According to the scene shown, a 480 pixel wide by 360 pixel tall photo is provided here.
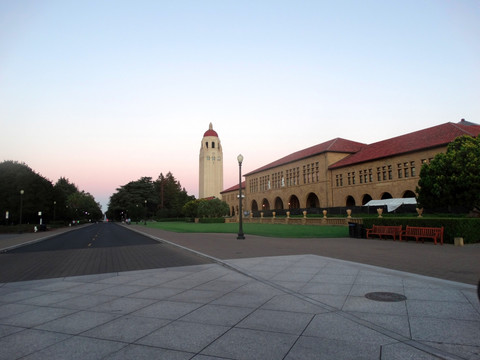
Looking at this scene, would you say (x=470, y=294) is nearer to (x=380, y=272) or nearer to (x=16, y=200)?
(x=380, y=272)

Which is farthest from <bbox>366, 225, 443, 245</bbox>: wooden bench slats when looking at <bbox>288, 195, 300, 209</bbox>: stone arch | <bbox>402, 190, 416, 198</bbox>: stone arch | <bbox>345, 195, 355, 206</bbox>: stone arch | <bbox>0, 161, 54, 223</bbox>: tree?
<bbox>0, 161, 54, 223</bbox>: tree

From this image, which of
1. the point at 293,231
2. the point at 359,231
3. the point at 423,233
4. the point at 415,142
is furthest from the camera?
the point at 415,142

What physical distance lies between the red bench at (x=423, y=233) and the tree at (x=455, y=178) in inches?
531

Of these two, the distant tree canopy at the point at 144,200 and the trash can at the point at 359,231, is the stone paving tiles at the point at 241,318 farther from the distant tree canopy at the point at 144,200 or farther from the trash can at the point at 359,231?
the distant tree canopy at the point at 144,200

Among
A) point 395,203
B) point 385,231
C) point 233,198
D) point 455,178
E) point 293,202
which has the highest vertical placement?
point 233,198

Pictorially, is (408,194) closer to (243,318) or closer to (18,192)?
(243,318)

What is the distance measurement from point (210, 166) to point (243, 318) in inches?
4613

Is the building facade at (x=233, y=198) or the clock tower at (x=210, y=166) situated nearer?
the building facade at (x=233, y=198)

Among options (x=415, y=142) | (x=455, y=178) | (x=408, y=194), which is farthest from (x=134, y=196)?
(x=455, y=178)

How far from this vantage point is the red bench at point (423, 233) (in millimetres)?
16344

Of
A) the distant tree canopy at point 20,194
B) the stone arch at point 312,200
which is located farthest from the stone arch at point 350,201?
the distant tree canopy at point 20,194

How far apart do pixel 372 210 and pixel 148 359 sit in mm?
42632

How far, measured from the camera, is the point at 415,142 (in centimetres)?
4525

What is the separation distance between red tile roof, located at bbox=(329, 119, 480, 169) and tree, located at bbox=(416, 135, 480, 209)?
10823mm
